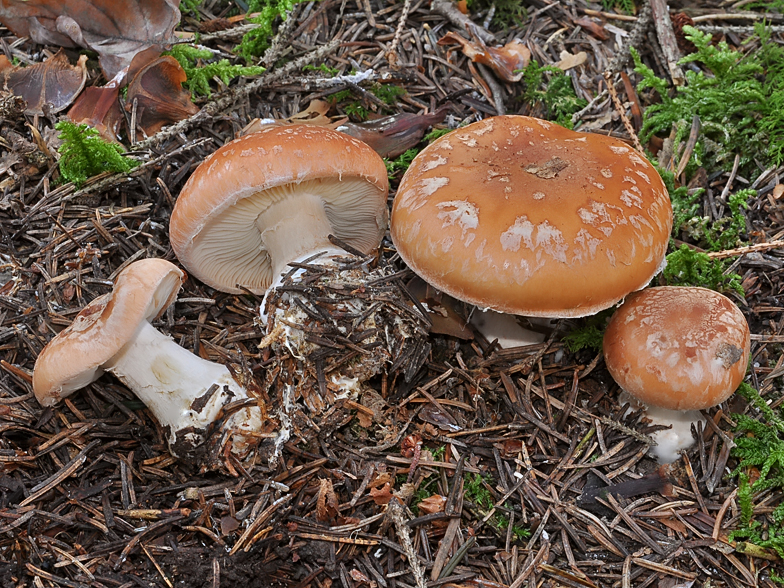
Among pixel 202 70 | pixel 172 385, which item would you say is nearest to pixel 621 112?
pixel 202 70

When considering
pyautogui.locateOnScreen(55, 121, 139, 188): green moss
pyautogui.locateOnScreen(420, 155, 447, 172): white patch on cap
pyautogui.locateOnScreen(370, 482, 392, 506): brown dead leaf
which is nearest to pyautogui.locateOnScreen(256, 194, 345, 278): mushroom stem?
pyautogui.locateOnScreen(420, 155, 447, 172): white patch on cap

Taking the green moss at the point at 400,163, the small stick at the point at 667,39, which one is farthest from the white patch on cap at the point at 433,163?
the small stick at the point at 667,39

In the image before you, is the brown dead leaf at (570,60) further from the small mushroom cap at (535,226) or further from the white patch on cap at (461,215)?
the white patch on cap at (461,215)

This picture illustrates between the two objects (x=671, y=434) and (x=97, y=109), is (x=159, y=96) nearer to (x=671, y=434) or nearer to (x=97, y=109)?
(x=97, y=109)

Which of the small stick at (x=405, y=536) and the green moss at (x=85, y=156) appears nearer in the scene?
the small stick at (x=405, y=536)

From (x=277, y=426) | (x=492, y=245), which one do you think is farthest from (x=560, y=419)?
(x=277, y=426)
